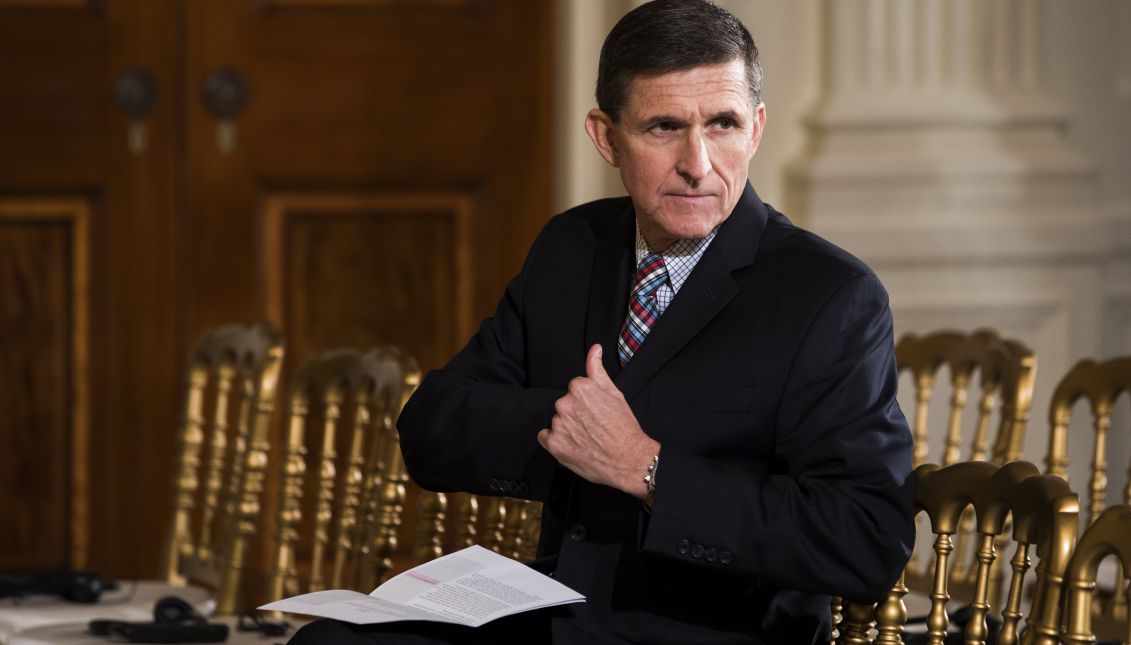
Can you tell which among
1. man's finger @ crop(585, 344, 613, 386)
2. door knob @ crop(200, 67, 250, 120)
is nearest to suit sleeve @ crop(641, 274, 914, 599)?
man's finger @ crop(585, 344, 613, 386)

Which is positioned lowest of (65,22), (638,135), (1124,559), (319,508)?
(319,508)

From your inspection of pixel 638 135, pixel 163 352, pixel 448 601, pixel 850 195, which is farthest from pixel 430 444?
pixel 163 352

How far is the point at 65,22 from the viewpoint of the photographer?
441 cm

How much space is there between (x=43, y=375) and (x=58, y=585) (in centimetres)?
133

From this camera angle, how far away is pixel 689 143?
2.10 metres

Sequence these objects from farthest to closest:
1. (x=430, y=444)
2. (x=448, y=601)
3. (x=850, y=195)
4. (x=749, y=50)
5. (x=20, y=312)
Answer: (x=20, y=312), (x=850, y=195), (x=430, y=444), (x=749, y=50), (x=448, y=601)

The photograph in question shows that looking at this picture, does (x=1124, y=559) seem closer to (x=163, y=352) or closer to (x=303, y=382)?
(x=303, y=382)

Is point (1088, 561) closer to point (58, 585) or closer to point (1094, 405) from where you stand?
point (1094, 405)

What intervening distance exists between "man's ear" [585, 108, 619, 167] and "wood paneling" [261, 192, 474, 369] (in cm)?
241

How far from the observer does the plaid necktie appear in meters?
2.21

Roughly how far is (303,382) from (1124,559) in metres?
1.89

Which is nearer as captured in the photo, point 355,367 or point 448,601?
point 448,601

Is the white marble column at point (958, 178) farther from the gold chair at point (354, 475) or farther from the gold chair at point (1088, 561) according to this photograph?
the gold chair at point (1088, 561)

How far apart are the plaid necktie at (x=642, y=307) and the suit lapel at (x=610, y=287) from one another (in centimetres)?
1
